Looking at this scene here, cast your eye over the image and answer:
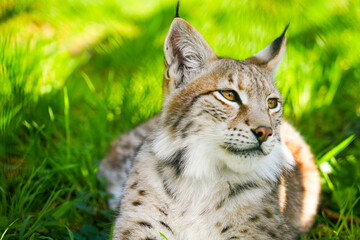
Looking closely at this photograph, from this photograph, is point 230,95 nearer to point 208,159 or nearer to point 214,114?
point 214,114

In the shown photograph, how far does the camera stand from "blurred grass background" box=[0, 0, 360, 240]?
340 cm

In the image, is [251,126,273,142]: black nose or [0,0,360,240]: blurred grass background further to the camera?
[0,0,360,240]: blurred grass background

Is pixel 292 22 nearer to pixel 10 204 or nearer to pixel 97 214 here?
pixel 97 214

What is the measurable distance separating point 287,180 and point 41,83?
3.02 meters

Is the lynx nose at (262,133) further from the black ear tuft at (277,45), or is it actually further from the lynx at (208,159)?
the black ear tuft at (277,45)

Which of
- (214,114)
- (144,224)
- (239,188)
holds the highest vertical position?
(214,114)

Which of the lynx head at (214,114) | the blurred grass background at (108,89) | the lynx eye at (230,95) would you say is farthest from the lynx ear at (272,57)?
the blurred grass background at (108,89)

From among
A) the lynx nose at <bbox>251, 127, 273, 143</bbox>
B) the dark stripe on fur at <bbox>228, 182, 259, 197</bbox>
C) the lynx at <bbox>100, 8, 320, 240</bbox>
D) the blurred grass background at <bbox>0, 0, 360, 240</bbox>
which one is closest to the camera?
the lynx nose at <bbox>251, 127, 273, 143</bbox>

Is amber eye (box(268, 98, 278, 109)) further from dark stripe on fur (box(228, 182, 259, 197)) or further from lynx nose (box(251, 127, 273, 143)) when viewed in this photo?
dark stripe on fur (box(228, 182, 259, 197))

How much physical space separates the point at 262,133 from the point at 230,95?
40 centimetres

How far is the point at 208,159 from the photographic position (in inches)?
108

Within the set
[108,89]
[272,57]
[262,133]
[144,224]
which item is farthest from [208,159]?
[108,89]

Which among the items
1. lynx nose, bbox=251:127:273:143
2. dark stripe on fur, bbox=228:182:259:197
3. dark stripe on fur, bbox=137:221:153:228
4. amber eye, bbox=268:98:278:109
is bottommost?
dark stripe on fur, bbox=137:221:153:228

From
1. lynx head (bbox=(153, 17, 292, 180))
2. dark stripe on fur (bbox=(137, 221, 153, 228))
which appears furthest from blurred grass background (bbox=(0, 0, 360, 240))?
lynx head (bbox=(153, 17, 292, 180))
